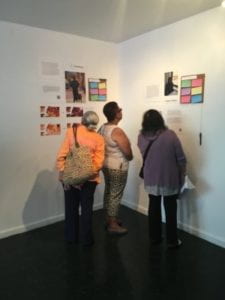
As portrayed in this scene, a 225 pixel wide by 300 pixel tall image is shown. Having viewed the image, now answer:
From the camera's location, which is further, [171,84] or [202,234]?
[171,84]

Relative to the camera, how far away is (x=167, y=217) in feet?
8.71

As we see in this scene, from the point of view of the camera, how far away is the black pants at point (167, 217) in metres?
2.63

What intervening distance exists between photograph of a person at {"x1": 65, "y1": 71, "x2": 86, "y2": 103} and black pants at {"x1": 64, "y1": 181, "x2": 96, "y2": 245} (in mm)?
1204

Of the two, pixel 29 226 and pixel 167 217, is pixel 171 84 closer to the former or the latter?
pixel 167 217

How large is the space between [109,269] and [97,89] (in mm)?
2210

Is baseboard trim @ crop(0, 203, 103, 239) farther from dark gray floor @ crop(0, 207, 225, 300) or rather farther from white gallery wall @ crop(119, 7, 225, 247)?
white gallery wall @ crop(119, 7, 225, 247)

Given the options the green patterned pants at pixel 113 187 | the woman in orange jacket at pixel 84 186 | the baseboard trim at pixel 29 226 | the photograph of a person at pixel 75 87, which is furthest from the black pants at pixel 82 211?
the photograph of a person at pixel 75 87

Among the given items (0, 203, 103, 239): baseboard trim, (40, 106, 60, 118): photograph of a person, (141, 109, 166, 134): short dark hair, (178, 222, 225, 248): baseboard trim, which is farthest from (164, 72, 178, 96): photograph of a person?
(0, 203, 103, 239): baseboard trim

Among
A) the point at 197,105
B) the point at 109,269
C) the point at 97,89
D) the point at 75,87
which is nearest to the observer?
the point at 109,269

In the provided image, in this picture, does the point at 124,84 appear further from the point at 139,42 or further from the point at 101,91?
the point at 139,42

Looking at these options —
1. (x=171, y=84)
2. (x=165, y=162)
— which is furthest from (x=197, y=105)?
(x=165, y=162)

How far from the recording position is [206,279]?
7.20 ft

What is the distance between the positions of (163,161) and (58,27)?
1.88m

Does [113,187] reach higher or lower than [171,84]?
lower
